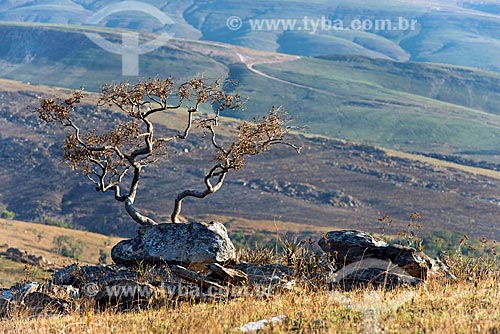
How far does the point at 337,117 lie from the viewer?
474 ft

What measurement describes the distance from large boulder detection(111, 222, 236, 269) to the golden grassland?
1973 mm

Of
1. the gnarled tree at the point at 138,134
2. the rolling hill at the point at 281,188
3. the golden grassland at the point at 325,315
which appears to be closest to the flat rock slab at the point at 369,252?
the golden grassland at the point at 325,315

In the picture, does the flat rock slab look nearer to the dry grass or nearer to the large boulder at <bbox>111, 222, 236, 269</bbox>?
the large boulder at <bbox>111, 222, 236, 269</bbox>

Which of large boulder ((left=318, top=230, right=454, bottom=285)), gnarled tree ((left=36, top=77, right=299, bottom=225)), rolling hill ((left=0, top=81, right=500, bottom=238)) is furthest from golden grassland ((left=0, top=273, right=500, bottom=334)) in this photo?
rolling hill ((left=0, top=81, right=500, bottom=238))

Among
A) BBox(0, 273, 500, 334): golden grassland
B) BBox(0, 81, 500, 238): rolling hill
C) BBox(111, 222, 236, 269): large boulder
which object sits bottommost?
BBox(0, 81, 500, 238): rolling hill

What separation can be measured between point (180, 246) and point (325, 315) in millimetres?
4100

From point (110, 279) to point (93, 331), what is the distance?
9.39 feet

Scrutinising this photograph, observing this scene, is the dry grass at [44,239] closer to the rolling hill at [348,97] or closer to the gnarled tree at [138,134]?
the gnarled tree at [138,134]

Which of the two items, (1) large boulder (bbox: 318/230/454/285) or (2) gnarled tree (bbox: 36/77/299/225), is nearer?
(1) large boulder (bbox: 318/230/454/285)

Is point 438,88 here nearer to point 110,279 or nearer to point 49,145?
point 49,145

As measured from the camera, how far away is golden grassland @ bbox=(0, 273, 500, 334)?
269 inches

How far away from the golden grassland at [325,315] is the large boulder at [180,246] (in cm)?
197

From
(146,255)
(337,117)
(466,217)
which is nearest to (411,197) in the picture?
(466,217)

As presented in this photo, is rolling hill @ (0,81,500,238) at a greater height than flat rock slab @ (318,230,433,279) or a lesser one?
lesser
